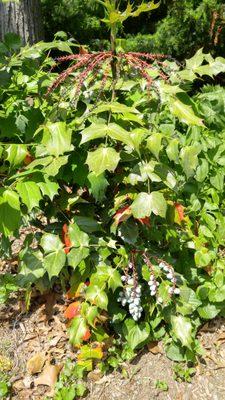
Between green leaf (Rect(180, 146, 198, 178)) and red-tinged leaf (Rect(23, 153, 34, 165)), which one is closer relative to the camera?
green leaf (Rect(180, 146, 198, 178))

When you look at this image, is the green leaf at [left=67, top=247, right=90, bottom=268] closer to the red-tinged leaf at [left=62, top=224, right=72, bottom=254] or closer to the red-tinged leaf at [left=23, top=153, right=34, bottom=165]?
the red-tinged leaf at [left=62, top=224, right=72, bottom=254]

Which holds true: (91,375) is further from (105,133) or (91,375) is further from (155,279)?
(105,133)

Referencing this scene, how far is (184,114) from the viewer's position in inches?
67.1

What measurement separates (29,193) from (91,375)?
114 centimetres

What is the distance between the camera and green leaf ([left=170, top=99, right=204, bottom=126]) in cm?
169

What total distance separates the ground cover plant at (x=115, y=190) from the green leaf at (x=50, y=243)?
10mm

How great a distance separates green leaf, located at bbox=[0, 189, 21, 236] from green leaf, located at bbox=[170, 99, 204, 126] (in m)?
0.68

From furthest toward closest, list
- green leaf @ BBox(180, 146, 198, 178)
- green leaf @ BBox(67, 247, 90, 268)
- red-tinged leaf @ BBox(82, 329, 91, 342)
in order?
red-tinged leaf @ BBox(82, 329, 91, 342), green leaf @ BBox(67, 247, 90, 268), green leaf @ BBox(180, 146, 198, 178)

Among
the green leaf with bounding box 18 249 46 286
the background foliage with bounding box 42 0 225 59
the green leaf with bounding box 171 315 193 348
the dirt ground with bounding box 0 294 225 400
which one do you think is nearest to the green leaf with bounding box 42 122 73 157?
the green leaf with bounding box 18 249 46 286

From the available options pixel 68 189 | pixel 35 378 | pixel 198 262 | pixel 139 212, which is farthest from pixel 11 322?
pixel 139 212

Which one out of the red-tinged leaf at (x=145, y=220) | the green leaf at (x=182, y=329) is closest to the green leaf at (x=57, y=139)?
the red-tinged leaf at (x=145, y=220)

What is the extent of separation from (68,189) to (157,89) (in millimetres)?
692

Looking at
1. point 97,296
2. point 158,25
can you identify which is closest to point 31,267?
point 97,296

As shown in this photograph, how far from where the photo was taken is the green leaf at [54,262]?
196cm
